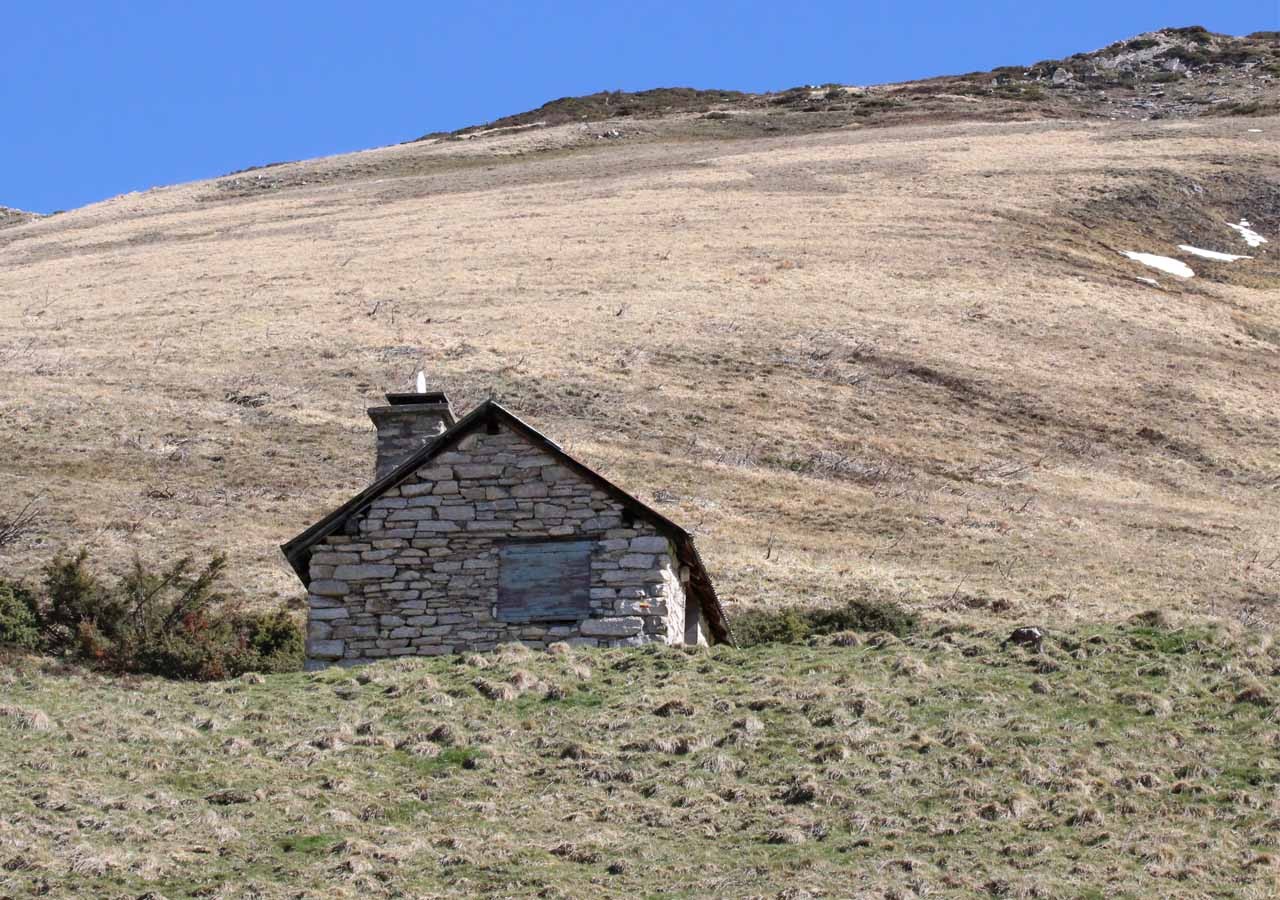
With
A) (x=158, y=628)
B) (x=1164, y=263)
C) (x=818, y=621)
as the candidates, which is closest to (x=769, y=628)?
(x=818, y=621)

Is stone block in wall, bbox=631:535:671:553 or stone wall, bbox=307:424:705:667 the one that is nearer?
stone block in wall, bbox=631:535:671:553

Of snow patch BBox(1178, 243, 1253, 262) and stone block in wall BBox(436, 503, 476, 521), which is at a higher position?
snow patch BBox(1178, 243, 1253, 262)

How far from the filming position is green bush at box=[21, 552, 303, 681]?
20.3 metres

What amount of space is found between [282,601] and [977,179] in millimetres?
46961

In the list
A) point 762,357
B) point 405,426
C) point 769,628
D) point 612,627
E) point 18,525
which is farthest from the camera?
point 762,357

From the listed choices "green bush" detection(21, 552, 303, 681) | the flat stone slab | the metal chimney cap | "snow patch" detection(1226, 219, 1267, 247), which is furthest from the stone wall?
"snow patch" detection(1226, 219, 1267, 247)

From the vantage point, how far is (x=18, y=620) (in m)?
20.7

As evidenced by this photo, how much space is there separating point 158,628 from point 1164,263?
4178 centimetres

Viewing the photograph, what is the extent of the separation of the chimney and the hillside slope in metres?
5.40

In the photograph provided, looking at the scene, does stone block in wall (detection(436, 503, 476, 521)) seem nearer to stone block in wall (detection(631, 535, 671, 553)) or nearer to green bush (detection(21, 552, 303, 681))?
stone block in wall (detection(631, 535, 671, 553))

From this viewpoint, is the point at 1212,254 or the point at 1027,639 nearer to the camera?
the point at 1027,639

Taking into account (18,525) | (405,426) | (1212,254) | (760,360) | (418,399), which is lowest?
(18,525)

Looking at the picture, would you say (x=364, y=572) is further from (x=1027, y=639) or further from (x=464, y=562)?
(x=1027, y=639)

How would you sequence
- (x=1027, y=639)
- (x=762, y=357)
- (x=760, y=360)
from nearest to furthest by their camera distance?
(x=1027, y=639) → (x=760, y=360) → (x=762, y=357)
